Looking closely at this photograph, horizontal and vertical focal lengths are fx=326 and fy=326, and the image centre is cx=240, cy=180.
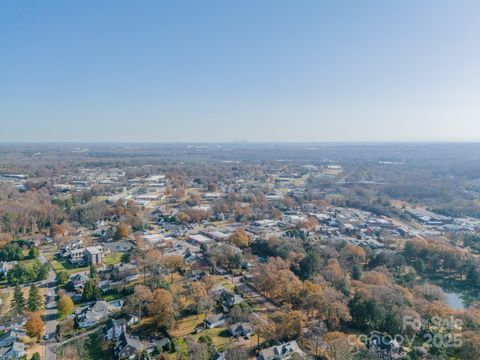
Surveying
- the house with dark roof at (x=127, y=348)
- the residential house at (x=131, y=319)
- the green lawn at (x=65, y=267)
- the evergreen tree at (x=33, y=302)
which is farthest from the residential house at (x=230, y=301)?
the green lawn at (x=65, y=267)

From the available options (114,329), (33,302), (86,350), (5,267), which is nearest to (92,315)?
(114,329)

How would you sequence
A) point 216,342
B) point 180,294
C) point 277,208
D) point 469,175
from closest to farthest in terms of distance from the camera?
point 216,342 < point 180,294 < point 277,208 < point 469,175

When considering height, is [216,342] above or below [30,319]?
below

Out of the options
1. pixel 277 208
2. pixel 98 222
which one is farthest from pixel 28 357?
pixel 277 208

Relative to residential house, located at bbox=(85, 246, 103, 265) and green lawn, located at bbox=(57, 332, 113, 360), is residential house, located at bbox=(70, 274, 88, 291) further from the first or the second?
green lawn, located at bbox=(57, 332, 113, 360)

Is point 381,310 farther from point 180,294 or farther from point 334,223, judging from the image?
point 334,223

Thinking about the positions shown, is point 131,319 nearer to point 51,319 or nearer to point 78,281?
point 51,319

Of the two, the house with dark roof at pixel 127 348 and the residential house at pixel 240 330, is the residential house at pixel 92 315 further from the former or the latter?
the residential house at pixel 240 330

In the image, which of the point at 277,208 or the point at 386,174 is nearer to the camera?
the point at 277,208
